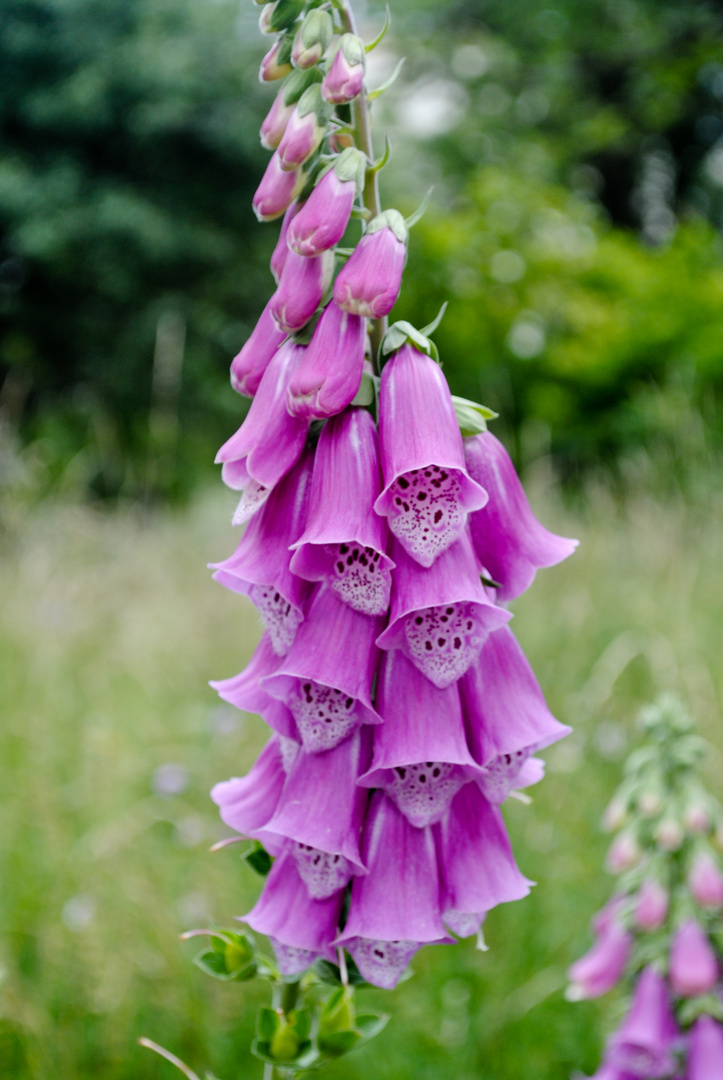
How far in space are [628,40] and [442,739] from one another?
17.8 metres

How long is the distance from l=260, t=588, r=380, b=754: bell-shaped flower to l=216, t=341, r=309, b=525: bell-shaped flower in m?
0.14

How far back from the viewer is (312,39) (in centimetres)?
91

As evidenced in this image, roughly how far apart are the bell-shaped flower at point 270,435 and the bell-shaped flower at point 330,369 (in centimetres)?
4

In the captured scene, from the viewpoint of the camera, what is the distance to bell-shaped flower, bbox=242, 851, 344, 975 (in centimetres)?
94

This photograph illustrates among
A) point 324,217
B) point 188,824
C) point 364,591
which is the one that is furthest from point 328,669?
point 188,824

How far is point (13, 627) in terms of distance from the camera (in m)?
4.38

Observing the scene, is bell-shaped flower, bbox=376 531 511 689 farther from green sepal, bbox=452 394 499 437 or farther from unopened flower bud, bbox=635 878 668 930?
unopened flower bud, bbox=635 878 668 930

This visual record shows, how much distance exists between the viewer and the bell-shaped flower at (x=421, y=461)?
89 centimetres

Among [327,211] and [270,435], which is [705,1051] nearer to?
[270,435]

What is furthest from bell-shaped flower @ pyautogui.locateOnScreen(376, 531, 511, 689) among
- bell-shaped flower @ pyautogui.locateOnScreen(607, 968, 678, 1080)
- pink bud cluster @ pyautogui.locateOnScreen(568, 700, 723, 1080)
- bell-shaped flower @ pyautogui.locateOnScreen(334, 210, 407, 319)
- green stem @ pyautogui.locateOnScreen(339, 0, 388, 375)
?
bell-shaped flower @ pyautogui.locateOnScreen(607, 968, 678, 1080)

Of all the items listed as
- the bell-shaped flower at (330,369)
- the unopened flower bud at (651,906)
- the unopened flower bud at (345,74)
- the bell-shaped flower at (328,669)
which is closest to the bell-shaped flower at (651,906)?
the unopened flower bud at (651,906)

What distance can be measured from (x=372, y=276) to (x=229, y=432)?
32.7 feet

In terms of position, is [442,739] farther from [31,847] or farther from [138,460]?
[138,460]

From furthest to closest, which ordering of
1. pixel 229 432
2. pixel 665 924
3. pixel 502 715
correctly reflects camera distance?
pixel 229 432, pixel 665 924, pixel 502 715
